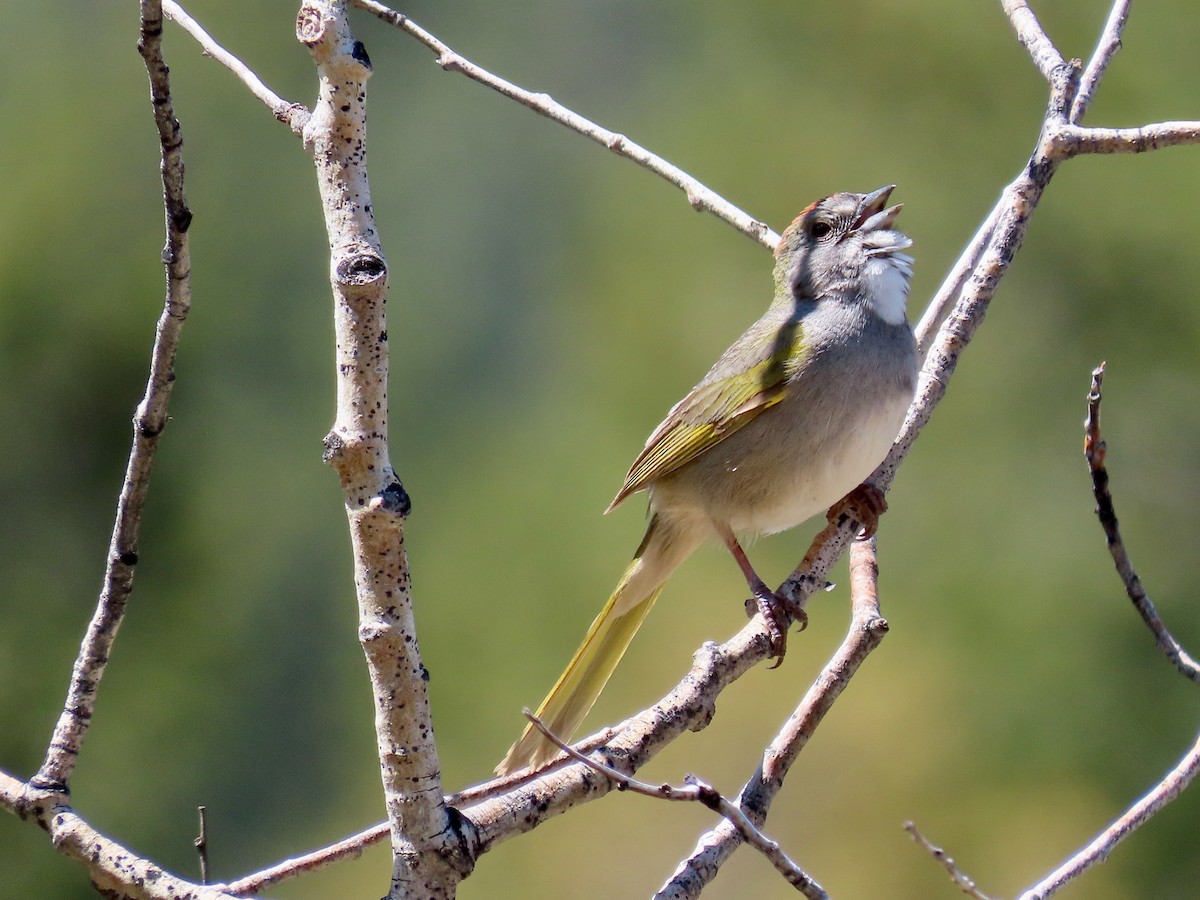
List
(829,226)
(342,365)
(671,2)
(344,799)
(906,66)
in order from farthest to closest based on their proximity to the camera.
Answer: (671,2), (906,66), (344,799), (829,226), (342,365)

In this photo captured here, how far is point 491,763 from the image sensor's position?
496 inches

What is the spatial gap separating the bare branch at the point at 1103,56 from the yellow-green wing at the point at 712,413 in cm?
119

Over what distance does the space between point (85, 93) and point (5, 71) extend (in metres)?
1.07

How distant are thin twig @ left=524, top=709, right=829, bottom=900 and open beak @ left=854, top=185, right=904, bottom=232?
281 cm

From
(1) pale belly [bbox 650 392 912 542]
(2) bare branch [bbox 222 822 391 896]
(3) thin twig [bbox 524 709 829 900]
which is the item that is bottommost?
(3) thin twig [bbox 524 709 829 900]

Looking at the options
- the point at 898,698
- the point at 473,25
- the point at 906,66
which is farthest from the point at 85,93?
the point at 898,698

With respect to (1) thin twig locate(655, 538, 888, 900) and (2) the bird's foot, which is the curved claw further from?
(1) thin twig locate(655, 538, 888, 900)

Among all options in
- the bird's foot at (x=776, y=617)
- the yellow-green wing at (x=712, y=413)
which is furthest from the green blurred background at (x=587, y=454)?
the bird's foot at (x=776, y=617)

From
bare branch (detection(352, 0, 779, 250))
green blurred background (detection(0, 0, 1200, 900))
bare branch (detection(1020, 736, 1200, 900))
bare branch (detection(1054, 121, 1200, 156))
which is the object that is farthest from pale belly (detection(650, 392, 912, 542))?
green blurred background (detection(0, 0, 1200, 900))

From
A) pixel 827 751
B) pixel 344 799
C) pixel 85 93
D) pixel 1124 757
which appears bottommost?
pixel 1124 757

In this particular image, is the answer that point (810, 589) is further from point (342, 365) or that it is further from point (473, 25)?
point (473, 25)

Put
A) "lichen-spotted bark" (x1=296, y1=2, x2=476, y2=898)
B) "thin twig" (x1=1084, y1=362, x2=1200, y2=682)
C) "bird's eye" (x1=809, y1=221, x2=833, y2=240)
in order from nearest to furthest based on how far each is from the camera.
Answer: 1. "lichen-spotted bark" (x1=296, y1=2, x2=476, y2=898)
2. "thin twig" (x1=1084, y1=362, x2=1200, y2=682)
3. "bird's eye" (x1=809, y1=221, x2=833, y2=240)

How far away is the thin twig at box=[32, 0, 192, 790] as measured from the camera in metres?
2.38

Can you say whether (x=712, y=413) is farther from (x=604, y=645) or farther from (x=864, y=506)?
(x=604, y=645)
